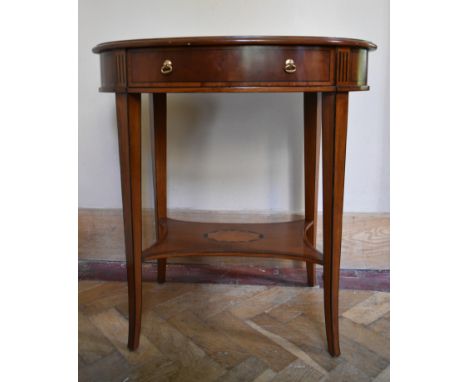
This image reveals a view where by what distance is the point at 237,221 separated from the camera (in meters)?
1.86

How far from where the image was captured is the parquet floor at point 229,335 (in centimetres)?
119

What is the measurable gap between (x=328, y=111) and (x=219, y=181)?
30.7 inches

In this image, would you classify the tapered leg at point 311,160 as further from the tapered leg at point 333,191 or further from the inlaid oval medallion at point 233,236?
the tapered leg at point 333,191

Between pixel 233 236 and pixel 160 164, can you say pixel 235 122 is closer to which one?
pixel 160 164

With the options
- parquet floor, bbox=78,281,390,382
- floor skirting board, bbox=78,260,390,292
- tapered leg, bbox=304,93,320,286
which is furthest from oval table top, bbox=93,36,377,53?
floor skirting board, bbox=78,260,390,292

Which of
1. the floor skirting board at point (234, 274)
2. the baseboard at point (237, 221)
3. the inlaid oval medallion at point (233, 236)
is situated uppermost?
the inlaid oval medallion at point (233, 236)

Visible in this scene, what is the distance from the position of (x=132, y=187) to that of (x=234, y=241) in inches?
→ 17.3

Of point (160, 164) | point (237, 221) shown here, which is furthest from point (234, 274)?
point (160, 164)

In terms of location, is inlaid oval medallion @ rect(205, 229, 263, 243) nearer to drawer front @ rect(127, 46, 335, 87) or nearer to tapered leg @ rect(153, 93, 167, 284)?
tapered leg @ rect(153, 93, 167, 284)

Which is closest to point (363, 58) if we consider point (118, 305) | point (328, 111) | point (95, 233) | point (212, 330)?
point (328, 111)

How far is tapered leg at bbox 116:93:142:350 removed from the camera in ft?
3.92

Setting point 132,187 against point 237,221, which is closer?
point 132,187

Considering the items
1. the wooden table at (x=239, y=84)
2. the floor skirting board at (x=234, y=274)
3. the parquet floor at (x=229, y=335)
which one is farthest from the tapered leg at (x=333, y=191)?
the floor skirting board at (x=234, y=274)

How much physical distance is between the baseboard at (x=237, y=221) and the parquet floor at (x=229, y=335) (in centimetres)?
20
